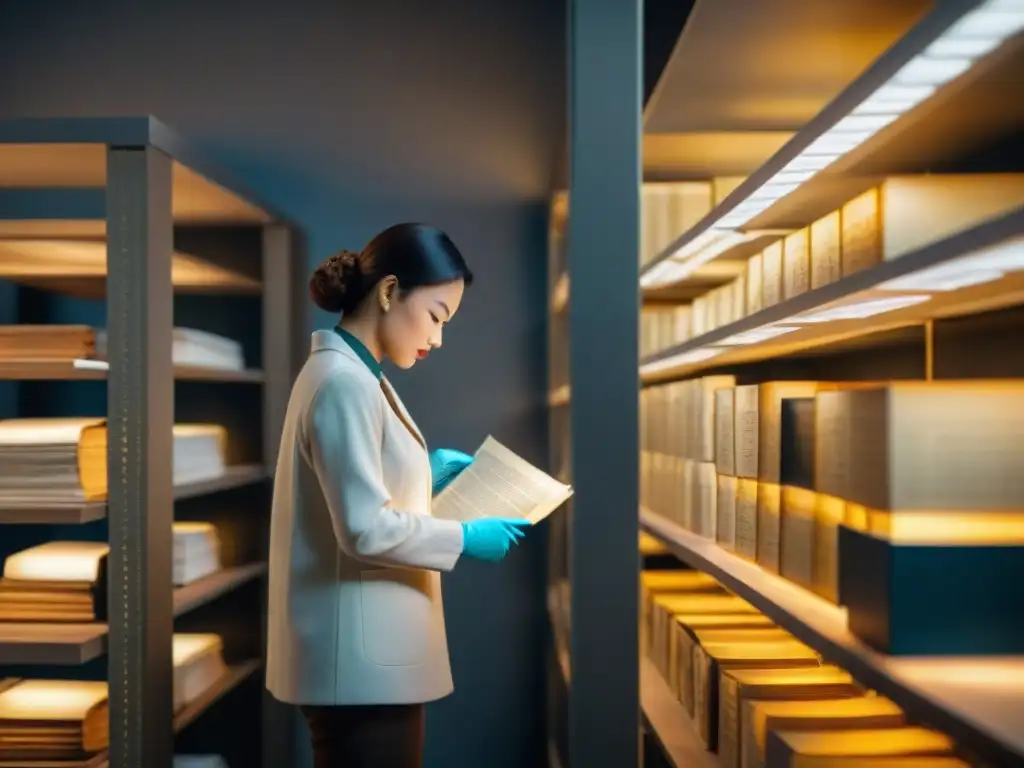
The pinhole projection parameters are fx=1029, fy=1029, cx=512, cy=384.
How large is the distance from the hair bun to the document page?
17.1 inches

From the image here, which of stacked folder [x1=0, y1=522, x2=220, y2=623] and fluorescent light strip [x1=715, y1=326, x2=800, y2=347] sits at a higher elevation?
fluorescent light strip [x1=715, y1=326, x2=800, y2=347]

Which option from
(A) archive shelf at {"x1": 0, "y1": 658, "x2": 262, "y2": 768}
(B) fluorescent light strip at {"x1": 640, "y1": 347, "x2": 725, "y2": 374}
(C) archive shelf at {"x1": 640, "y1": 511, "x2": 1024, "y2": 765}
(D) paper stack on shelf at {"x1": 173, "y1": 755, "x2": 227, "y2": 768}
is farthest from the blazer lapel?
(D) paper stack on shelf at {"x1": 173, "y1": 755, "x2": 227, "y2": 768}

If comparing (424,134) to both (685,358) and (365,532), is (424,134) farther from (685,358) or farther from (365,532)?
(365,532)

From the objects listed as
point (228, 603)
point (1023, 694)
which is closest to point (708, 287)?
point (228, 603)

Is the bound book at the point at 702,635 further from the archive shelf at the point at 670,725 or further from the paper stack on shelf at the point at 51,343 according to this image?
the paper stack on shelf at the point at 51,343

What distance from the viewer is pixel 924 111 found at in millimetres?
1313

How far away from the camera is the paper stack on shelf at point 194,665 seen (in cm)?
271

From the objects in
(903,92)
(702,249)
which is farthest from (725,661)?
(903,92)

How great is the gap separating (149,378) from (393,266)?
0.59 meters

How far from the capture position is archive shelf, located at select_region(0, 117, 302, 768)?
7.21 feet

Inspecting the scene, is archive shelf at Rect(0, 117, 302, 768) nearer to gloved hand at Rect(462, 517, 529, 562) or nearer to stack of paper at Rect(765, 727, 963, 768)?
gloved hand at Rect(462, 517, 529, 562)

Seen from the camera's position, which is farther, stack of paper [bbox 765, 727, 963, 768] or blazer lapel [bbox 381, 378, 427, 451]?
blazer lapel [bbox 381, 378, 427, 451]

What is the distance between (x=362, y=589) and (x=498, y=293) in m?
1.80

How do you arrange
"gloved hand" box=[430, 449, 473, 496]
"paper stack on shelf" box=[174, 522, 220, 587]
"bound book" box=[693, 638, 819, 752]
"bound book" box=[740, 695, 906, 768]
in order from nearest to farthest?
1. "bound book" box=[740, 695, 906, 768]
2. "bound book" box=[693, 638, 819, 752]
3. "gloved hand" box=[430, 449, 473, 496]
4. "paper stack on shelf" box=[174, 522, 220, 587]
